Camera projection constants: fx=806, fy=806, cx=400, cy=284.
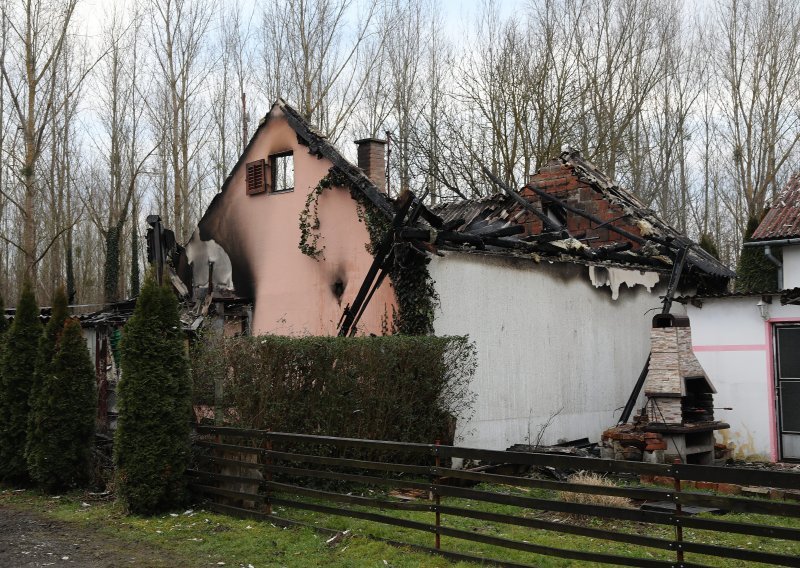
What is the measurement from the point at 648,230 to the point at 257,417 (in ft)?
36.6

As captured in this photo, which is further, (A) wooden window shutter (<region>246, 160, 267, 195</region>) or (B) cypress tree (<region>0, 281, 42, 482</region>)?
(A) wooden window shutter (<region>246, 160, 267, 195</region>)

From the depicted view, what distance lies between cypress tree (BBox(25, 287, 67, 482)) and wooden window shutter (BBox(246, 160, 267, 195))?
6.55m

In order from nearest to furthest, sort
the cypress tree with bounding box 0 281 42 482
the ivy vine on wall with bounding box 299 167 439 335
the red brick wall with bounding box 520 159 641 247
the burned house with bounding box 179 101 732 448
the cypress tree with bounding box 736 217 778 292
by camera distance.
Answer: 1. the cypress tree with bounding box 0 281 42 482
2. the ivy vine on wall with bounding box 299 167 439 335
3. the burned house with bounding box 179 101 732 448
4. the red brick wall with bounding box 520 159 641 247
5. the cypress tree with bounding box 736 217 778 292

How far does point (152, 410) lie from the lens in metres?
10.2

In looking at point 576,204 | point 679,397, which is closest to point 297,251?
point 576,204

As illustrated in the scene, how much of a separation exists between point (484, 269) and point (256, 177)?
22.1 ft

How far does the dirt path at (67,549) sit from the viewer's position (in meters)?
8.01

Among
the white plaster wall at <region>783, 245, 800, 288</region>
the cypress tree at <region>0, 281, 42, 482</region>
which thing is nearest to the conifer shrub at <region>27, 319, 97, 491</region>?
the cypress tree at <region>0, 281, 42, 482</region>

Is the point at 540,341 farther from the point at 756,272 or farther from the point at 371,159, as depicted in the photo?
the point at 756,272

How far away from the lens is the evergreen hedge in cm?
1081

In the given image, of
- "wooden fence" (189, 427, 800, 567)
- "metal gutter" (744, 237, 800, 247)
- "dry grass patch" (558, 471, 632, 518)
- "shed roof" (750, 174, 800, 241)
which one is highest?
"shed roof" (750, 174, 800, 241)

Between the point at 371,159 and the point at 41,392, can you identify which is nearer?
the point at 41,392

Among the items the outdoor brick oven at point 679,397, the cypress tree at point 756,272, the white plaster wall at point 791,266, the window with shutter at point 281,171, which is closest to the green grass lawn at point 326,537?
the outdoor brick oven at point 679,397

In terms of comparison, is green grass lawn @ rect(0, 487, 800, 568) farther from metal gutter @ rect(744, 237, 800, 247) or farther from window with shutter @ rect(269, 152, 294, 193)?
window with shutter @ rect(269, 152, 294, 193)
